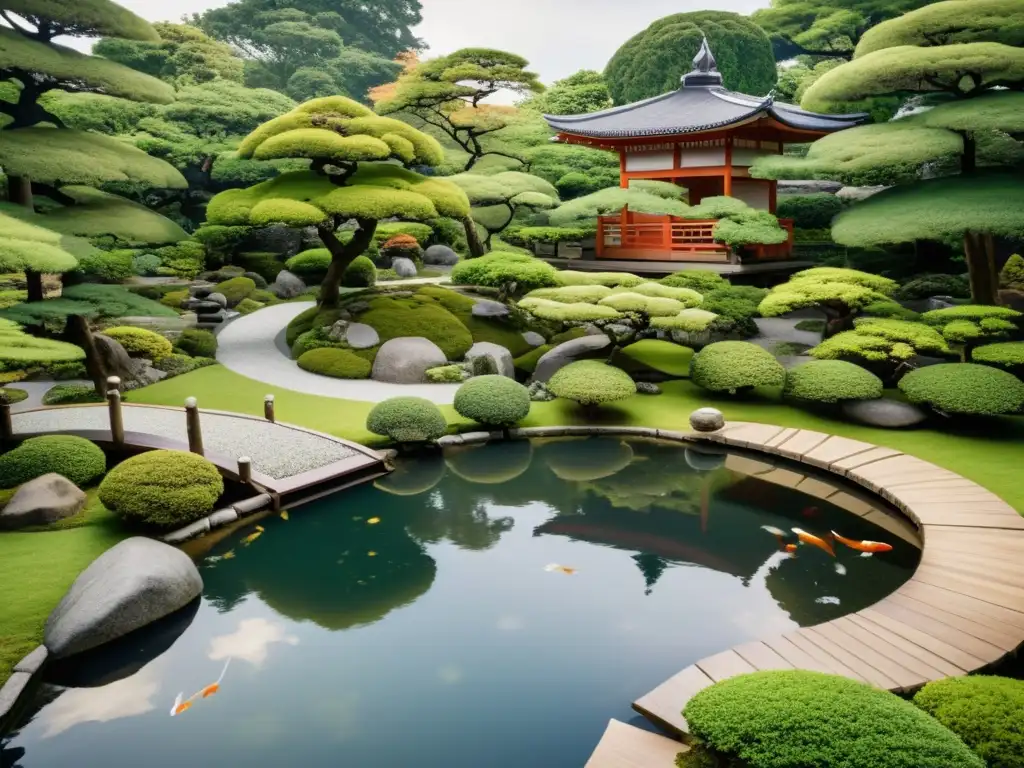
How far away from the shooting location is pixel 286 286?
2223 centimetres

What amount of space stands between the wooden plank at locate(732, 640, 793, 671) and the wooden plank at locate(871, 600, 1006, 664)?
119cm

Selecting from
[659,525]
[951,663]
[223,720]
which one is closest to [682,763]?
[951,663]

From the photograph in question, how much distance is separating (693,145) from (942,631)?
1459 cm

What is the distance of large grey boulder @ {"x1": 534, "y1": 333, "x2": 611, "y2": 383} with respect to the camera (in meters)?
14.5

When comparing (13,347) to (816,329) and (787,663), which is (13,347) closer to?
(787,663)

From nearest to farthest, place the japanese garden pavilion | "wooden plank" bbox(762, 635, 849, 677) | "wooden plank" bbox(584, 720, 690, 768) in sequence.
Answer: "wooden plank" bbox(584, 720, 690, 768) → "wooden plank" bbox(762, 635, 849, 677) → the japanese garden pavilion

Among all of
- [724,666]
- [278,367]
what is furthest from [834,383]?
[278,367]

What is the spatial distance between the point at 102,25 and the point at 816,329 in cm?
1419

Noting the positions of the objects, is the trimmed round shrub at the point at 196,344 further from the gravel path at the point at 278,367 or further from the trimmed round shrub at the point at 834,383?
the trimmed round shrub at the point at 834,383

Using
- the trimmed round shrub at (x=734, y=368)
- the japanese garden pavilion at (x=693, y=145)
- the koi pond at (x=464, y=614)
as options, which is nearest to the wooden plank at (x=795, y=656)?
the koi pond at (x=464, y=614)

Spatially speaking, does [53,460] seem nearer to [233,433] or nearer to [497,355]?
[233,433]

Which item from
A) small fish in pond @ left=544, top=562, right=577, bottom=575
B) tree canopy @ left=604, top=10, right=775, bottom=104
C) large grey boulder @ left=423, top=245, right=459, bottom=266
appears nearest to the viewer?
small fish in pond @ left=544, top=562, right=577, bottom=575

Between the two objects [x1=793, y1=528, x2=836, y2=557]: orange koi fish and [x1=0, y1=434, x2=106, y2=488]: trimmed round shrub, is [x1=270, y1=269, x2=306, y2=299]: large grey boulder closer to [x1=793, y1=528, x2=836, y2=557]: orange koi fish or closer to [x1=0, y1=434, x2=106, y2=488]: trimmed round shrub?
[x1=0, y1=434, x2=106, y2=488]: trimmed round shrub

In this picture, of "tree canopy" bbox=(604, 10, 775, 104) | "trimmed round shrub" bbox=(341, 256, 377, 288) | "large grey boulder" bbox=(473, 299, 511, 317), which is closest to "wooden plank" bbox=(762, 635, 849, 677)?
"large grey boulder" bbox=(473, 299, 511, 317)
